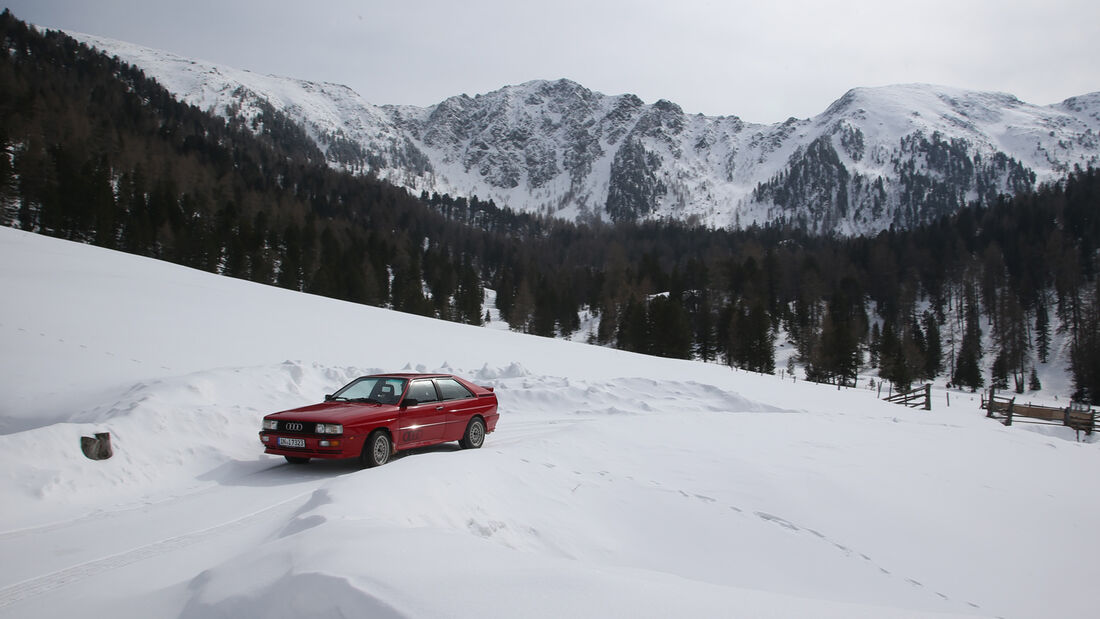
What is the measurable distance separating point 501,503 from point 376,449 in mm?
2619

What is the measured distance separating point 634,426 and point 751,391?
28.5 feet

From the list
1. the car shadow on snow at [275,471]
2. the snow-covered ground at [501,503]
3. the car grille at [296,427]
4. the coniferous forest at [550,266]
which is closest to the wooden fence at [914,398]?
the snow-covered ground at [501,503]

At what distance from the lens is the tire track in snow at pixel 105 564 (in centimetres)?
412

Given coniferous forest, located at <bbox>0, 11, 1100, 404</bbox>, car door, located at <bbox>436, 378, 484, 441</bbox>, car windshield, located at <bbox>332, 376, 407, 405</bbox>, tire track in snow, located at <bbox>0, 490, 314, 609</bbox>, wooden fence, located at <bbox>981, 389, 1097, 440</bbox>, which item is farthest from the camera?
coniferous forest, located at <bbox>0, 11, 1100, 404</bbox>

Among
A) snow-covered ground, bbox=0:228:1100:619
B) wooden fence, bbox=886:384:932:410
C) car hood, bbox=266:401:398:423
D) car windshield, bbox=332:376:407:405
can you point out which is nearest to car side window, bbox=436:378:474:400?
car windshield, bbox=332:376:407:405

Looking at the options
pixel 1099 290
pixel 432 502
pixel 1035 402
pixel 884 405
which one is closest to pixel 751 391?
pixel 884 405

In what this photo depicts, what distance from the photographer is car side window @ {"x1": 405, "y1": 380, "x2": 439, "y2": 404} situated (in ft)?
30.2

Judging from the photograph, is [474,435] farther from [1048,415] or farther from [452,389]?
[1048,415]

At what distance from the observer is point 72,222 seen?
2066 inches

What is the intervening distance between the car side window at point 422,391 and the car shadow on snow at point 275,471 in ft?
3.18

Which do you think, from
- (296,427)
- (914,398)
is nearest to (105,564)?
(296,427)

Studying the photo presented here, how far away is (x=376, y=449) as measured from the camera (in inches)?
323

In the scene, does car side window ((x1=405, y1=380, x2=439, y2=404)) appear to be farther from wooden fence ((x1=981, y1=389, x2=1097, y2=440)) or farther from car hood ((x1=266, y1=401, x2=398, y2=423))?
wooden fence ((x1=981, y1=389, x2=1097, y2=440))

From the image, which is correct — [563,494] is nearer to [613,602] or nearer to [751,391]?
[613,602]
